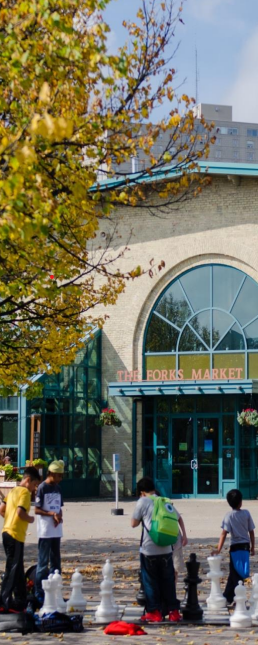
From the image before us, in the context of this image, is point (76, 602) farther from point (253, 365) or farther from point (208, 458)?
point (208, 458)

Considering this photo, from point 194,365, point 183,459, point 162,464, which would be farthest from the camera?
point 162,464

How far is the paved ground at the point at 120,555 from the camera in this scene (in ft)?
32.5

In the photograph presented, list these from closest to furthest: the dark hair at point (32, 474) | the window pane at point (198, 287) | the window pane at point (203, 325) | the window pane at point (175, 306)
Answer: the dark hair at point (32, 474) < the window pane at point (203, 325) < the window pane at point (198, 287) < the window pane at point (175, 306)

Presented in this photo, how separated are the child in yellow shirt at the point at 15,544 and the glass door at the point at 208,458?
21.4m

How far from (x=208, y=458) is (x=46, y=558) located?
20.6 m

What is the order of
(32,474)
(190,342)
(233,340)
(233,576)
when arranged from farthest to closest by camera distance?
(190,342)
(233,340)
(233,576)
(32,474)

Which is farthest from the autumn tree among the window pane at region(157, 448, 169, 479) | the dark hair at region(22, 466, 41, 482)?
the window pane at region(157, 448, 169, 479)

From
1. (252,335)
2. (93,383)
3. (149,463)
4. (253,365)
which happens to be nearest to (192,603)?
(253,365)

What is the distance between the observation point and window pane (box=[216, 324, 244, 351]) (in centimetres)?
3183

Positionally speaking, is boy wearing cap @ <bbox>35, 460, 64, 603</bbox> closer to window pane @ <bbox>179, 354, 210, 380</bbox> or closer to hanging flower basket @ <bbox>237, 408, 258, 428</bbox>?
hanging flower basket @ <bbox>237, 408, 258, 428</bbox>

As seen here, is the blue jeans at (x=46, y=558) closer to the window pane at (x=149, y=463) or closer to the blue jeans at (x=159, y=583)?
Answer: the blue jeans at (x=159, y=583)

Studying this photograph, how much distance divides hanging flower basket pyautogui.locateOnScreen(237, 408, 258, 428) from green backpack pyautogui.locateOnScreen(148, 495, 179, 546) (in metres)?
19.6

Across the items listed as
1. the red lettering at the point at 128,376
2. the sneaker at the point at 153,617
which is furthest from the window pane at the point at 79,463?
the sneaker at the point at 153,617

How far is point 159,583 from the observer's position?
1062 cm
